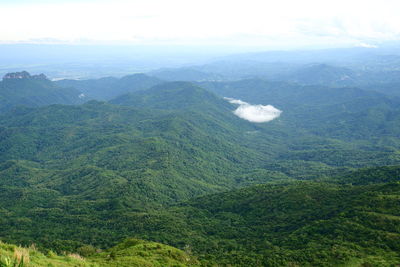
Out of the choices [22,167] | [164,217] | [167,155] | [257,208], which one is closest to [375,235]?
[257,208]

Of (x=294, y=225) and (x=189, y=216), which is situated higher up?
(x=294, y=225)

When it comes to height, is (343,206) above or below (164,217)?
above

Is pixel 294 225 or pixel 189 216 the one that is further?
pixel 189 216

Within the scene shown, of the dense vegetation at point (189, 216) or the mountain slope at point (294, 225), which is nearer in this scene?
the dense vegetation at point (189, 216)

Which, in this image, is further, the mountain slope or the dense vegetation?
the mountain slope

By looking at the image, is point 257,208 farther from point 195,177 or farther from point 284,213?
point 195,177

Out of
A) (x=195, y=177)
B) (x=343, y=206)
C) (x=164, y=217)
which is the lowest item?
(x=195, y=177)

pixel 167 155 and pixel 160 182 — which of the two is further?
pixel 167 155

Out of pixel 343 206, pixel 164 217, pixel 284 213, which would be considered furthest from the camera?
pixel 164 217

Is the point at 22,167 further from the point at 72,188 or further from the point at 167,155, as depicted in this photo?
the point at 167,155

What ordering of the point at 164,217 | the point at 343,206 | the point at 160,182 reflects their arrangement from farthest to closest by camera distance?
the point at 160,182
the point at 164,217
the point at 343,206
